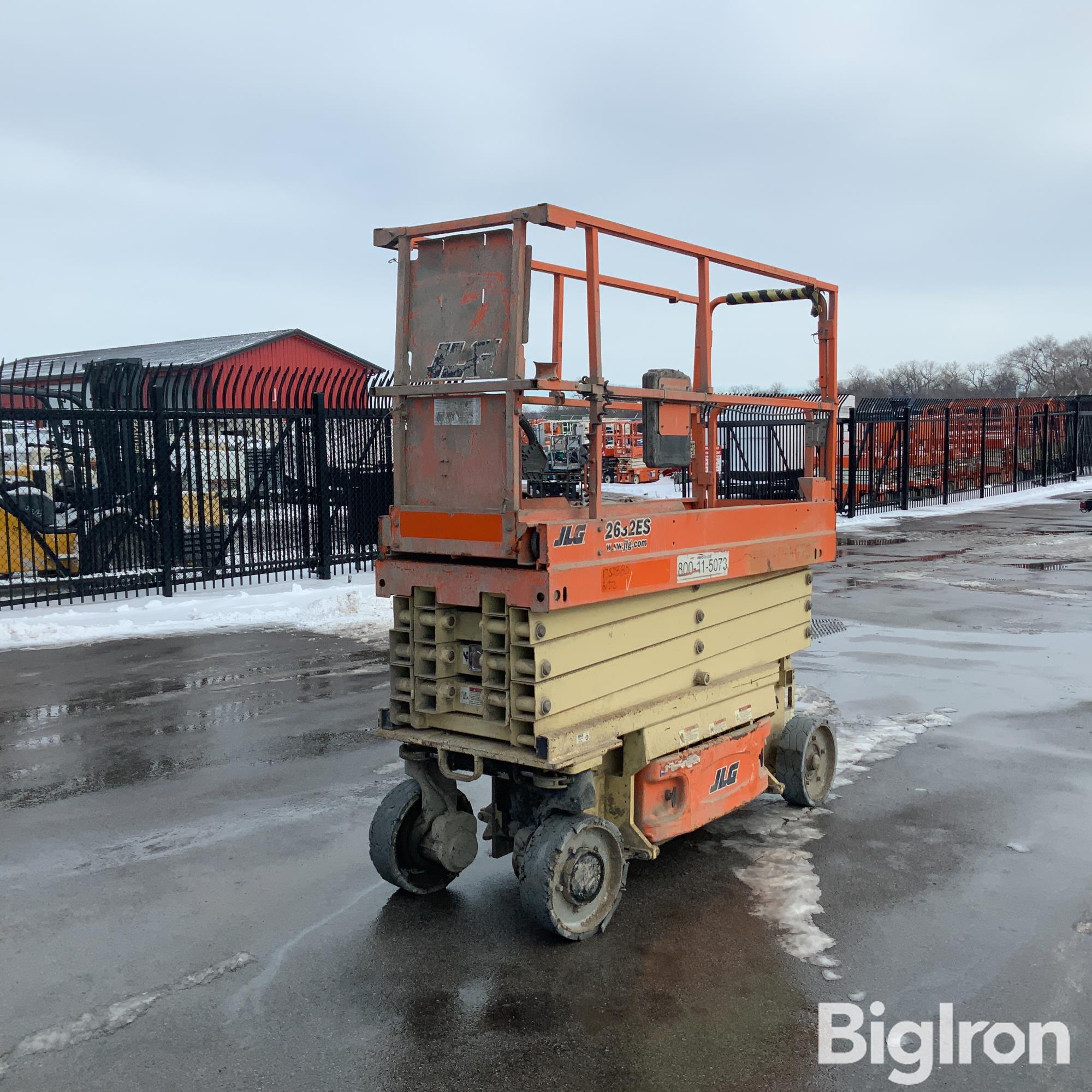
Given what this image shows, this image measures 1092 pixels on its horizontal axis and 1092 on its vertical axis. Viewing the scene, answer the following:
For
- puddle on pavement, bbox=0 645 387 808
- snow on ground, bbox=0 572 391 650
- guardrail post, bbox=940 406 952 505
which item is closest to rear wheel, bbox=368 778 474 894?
puddle on pavement, bbox=0 645 387 808

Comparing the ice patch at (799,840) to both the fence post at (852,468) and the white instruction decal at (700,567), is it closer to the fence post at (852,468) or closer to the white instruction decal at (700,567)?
the white instruction decal at (700,567)

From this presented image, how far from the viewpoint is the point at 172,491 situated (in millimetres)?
14195

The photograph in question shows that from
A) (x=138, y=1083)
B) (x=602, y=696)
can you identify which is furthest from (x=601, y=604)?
(x=138, y=1083)

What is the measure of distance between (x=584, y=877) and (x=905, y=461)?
1009 inches

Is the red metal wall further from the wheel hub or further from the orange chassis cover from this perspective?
the wheel hub

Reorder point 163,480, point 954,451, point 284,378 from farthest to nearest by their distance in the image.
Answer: point 954,451 < point 284,378 < point 163,480

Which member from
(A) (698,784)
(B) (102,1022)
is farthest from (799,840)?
(B) (102,1022)

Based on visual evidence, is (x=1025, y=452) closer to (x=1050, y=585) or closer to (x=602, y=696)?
(x=1050, y=585)

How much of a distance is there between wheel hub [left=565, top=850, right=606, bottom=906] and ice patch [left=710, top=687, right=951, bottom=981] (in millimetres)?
769

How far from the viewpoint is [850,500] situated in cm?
2608

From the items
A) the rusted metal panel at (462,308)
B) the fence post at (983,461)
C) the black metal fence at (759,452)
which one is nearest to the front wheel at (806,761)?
the rusted metal panel at (462,308)

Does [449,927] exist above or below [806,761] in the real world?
below

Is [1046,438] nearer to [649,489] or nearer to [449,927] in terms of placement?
[649,489]

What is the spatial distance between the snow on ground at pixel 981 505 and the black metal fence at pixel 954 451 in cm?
33
